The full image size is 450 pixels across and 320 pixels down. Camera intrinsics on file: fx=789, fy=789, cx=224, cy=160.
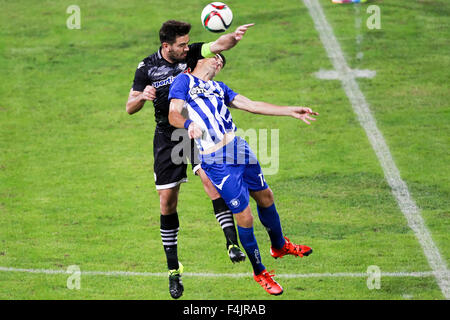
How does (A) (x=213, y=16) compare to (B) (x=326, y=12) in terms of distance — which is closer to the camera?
(A) (x=213, y=16)

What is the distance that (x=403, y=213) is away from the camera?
38.3 ft

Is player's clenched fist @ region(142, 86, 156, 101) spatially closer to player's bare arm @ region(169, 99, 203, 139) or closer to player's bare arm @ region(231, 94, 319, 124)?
player's bare arm @ region(169, 99, 203, 139)

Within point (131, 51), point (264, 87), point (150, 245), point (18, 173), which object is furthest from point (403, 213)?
point (131, 51)

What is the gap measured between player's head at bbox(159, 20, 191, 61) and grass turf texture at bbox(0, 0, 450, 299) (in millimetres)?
3039

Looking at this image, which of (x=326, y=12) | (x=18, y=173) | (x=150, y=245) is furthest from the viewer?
(x=326, y=12)

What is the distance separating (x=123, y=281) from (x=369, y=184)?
451cm

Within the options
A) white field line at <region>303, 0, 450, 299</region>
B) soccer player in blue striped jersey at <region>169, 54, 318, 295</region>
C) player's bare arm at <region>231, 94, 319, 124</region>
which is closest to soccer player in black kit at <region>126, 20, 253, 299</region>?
soccer player in blue striped jersey at <region>169, 54, 318, 295</region>

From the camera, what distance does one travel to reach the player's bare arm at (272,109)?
841 cm

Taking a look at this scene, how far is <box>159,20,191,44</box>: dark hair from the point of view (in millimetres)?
8570

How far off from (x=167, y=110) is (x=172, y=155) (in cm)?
53

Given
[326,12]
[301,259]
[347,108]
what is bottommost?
[301,259]

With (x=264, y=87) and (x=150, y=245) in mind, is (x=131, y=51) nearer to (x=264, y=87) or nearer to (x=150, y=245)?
(x=264, y=87)

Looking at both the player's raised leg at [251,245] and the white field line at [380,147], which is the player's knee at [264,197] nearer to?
the player's raised leg at [251,245]

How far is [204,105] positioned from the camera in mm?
8656
